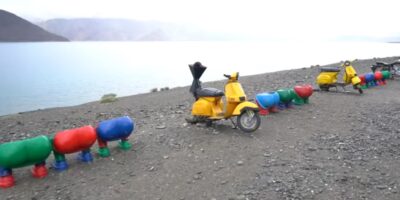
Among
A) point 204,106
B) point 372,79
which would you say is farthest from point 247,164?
point 372,79

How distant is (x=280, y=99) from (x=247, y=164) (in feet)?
13.5

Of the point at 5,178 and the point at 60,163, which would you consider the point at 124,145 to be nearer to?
the point at 60,163

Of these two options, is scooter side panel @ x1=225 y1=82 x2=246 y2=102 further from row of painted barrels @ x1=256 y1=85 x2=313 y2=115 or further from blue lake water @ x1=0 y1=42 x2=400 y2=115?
blue lake water @ x1=0 y1=42 x2=400 y2=115

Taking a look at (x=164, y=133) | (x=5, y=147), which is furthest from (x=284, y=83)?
(x=5, y=147)

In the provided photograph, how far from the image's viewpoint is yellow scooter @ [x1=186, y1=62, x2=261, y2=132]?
746cm

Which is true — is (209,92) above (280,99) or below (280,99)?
above

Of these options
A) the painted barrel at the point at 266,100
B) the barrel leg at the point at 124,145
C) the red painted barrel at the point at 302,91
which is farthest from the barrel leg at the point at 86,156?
the red painted barrel at the point at 302,91

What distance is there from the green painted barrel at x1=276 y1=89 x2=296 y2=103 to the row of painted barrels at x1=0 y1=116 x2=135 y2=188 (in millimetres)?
4513

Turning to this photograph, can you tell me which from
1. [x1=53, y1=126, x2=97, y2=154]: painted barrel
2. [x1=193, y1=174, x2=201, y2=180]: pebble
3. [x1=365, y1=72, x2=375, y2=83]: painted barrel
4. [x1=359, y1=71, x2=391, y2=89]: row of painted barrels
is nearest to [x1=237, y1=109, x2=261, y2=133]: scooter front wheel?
[x1=193, y1=174, x2=201, y2=180]: pebble

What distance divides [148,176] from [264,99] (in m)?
4.21

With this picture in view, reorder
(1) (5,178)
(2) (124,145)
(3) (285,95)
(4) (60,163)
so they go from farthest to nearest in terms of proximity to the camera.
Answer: (3) (285,95) < (2) (124,145) < (4) (60,163) < (1) (5,178)

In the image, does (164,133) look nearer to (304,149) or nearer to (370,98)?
(304,149)

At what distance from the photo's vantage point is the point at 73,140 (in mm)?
5934

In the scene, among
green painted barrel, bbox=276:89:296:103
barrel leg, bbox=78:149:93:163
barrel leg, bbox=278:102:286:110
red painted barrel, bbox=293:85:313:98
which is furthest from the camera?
red painted barrel, bbox=293:85:313:98
